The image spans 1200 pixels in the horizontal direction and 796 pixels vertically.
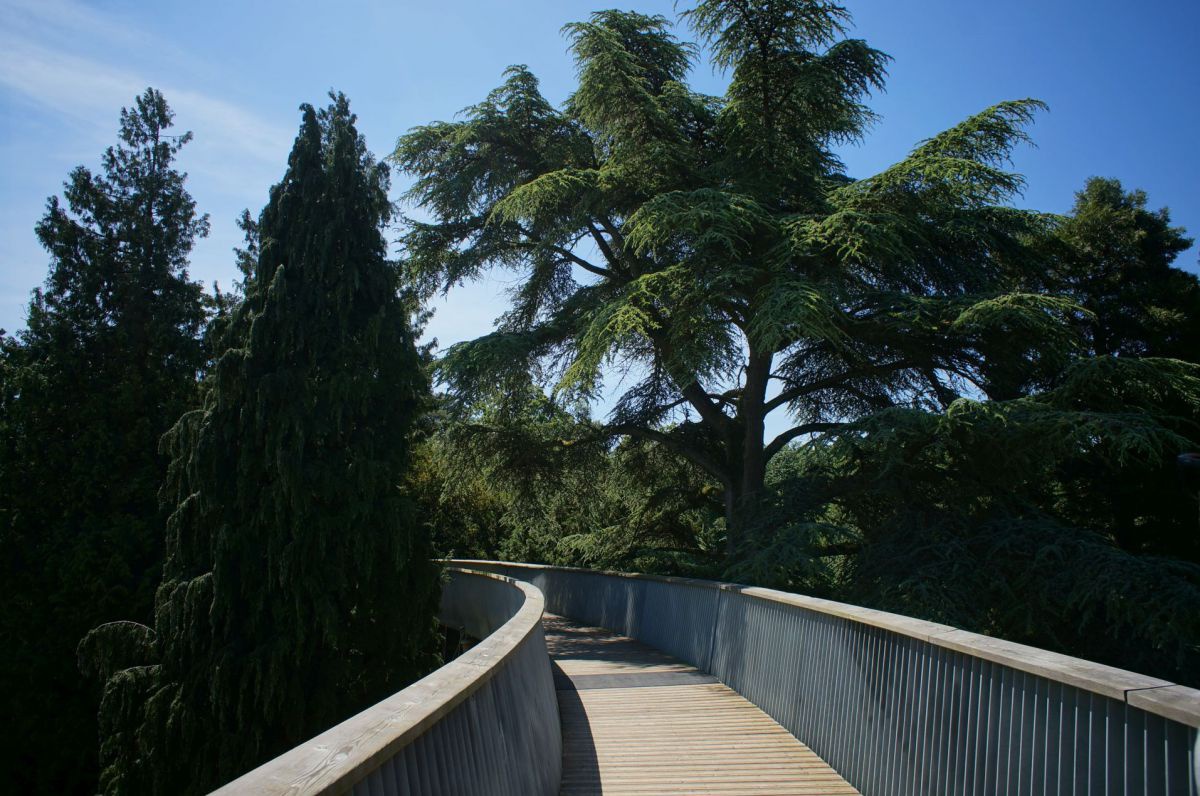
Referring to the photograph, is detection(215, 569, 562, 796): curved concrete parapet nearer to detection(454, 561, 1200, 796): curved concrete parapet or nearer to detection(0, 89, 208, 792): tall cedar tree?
detection(454, 561, 1200, 796): curved concrete parapet

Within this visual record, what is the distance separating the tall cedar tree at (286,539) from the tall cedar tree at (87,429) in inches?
200

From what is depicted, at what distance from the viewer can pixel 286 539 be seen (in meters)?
14.6

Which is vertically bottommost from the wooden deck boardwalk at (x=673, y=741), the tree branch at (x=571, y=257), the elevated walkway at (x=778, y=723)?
the wooden deck boardwalk at (x=673, y=741)

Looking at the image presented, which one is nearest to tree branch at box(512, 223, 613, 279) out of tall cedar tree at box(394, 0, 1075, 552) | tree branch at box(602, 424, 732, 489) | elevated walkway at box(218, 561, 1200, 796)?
tall cedar tree at box(394, 0, 1075, 552)

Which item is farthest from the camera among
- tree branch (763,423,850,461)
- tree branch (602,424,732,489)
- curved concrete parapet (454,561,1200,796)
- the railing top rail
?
tree branch (602,424,732,489)

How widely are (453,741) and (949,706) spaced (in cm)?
257

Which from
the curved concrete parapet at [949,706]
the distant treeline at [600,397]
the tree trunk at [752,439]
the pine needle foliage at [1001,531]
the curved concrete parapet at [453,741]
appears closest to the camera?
the curved concrete parapet at [453,741]

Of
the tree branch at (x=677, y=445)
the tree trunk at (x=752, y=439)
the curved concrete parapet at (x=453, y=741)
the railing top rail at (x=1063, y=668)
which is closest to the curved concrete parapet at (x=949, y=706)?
the railing top rail at (x=1063, y=668)

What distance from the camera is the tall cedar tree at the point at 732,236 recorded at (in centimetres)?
1512

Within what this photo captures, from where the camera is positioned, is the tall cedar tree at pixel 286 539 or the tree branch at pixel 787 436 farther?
the tree branch at pixel 787 436

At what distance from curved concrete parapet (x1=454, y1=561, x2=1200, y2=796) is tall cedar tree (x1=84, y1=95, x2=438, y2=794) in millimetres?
8152

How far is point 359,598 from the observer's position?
50.0 ft

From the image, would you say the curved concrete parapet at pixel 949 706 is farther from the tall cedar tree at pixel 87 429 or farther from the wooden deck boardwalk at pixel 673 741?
the tall cedar tree at pixel 87 429

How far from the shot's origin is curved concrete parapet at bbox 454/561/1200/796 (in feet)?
9.02
